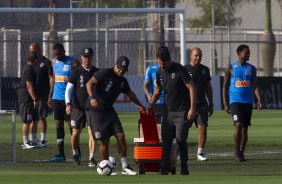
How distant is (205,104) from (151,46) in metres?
21.5

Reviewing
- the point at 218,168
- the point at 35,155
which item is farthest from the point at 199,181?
the point at 35,155

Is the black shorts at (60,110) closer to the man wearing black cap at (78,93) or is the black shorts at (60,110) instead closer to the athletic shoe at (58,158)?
the athletic shoe at (58,158)

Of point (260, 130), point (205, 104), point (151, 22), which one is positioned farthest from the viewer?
point (151, 22)

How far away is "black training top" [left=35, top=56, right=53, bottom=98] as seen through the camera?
75.1ft

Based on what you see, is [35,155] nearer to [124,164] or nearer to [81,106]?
[81,106]

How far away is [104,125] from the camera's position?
1764 cm

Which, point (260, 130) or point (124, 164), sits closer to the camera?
point (124, 164)

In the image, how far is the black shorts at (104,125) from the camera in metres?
17.6

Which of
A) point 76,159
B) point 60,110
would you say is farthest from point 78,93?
point 60,110

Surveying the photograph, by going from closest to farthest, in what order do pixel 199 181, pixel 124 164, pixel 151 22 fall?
pixel 199 181, pixel 124 164, pixel 151 22

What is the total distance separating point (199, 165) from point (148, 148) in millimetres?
2100

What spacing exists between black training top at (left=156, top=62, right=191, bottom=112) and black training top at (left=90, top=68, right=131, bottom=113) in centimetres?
70

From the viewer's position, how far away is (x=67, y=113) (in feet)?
64.2

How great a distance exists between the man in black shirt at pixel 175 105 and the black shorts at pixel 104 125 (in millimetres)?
767
